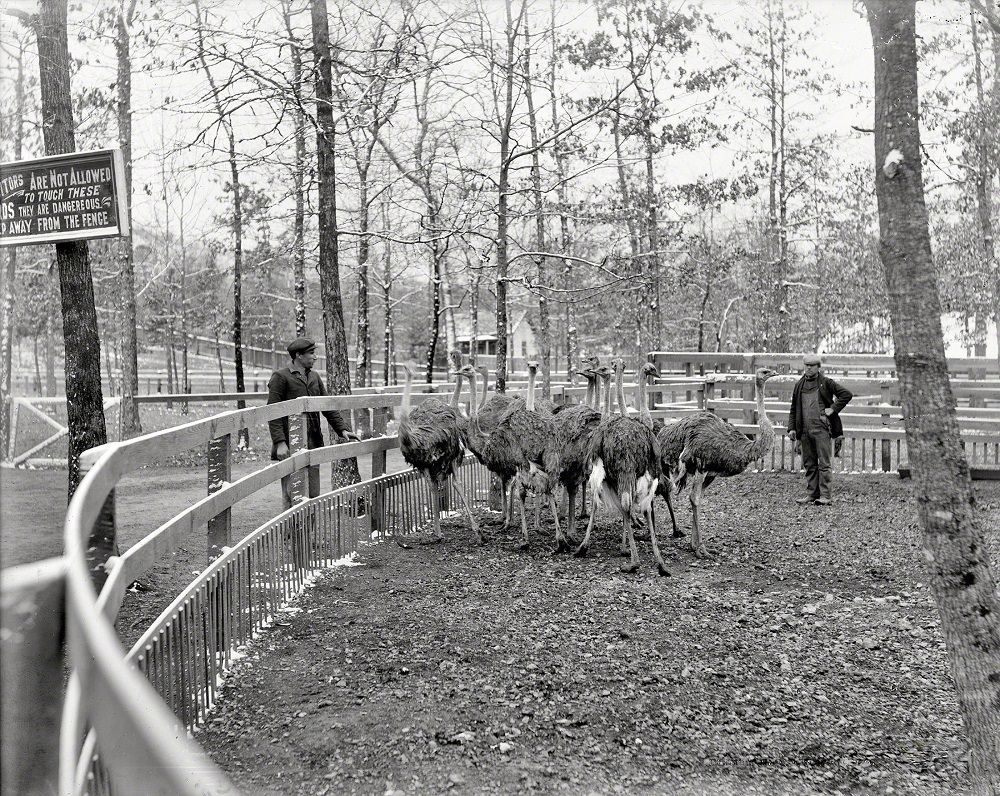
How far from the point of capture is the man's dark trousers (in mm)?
12234

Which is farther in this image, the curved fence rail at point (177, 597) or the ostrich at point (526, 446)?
the ostrich at point (526, 446)

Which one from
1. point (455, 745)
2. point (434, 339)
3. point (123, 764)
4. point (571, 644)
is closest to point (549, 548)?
point (571, 644)

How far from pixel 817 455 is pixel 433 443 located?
18.2ft

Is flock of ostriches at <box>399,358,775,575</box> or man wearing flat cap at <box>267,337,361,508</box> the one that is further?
flock of ostriches at <box>399,358,775,575</box>

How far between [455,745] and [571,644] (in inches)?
66.1

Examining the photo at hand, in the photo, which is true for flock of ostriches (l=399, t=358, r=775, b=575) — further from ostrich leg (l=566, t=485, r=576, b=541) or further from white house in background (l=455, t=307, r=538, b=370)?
white house in background (l=455, t=307, r=538, b=370)

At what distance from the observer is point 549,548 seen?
934 cm

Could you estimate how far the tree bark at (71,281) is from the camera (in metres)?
7.47

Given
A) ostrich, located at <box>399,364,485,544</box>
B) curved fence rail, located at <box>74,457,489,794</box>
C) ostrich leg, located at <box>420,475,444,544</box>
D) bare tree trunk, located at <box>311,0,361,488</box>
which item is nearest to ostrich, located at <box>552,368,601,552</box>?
ostrich, located at <box>399,364,485,544</box>

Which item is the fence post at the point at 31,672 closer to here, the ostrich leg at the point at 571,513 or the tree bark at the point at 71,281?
the tree bark at the point at 71,281

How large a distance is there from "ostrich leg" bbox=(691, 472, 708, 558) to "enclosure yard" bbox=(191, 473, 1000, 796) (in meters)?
0.43

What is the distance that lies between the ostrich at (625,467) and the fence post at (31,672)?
6974mm

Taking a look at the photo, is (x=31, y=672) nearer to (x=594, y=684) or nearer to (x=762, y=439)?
(x=594, y=684)

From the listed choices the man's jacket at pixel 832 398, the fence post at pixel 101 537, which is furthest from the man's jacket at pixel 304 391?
the man's jacket at pixel 832 398
